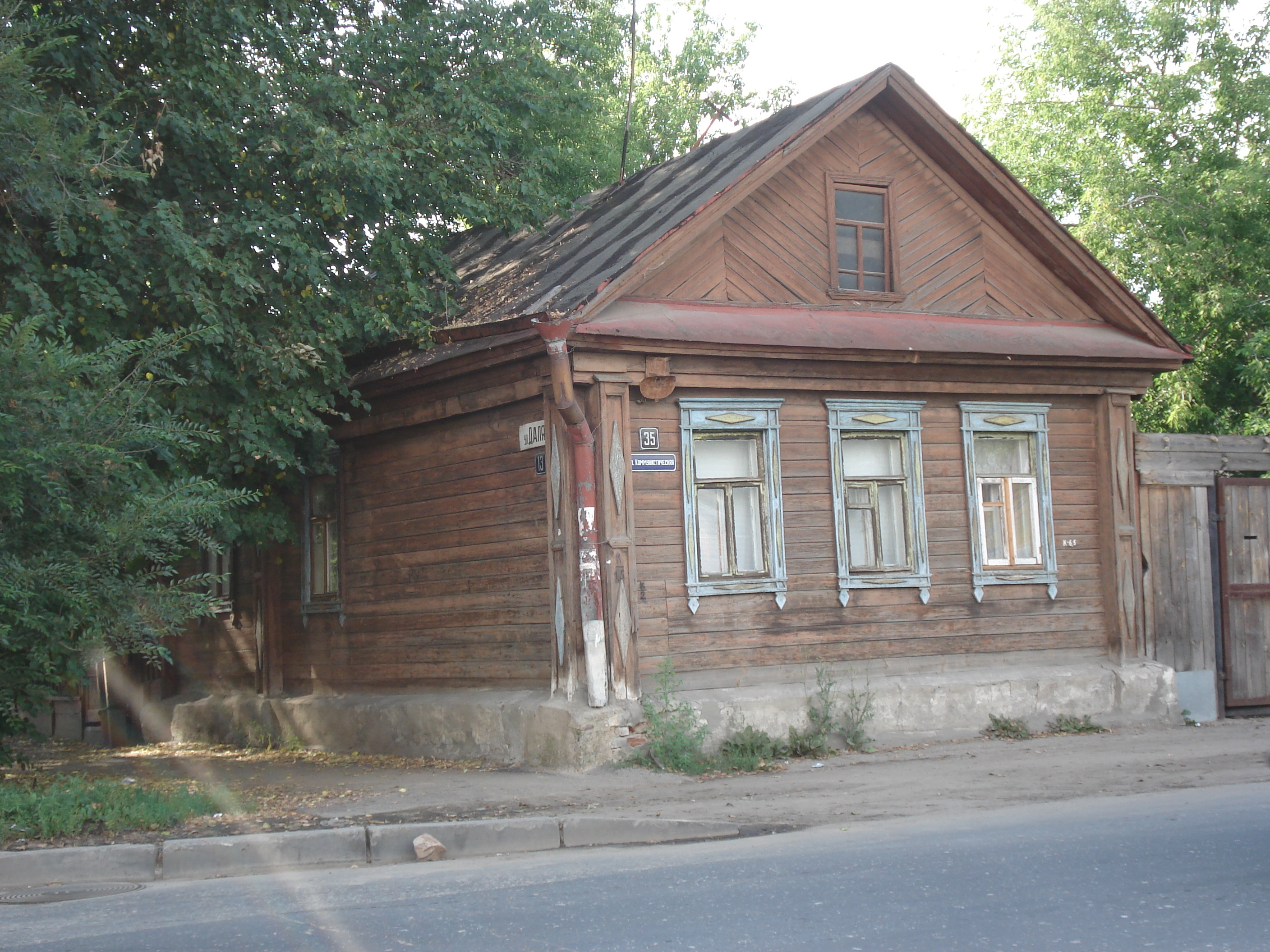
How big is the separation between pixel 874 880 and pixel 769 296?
695 centimetres

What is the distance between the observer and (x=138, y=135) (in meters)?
11.2

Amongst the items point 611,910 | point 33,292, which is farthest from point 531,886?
point 33,292

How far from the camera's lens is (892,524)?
12180 millimetres

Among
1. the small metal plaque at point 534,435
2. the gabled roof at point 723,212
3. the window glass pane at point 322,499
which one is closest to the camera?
the small metal plaque at point 534,435

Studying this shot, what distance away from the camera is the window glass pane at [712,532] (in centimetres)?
1124

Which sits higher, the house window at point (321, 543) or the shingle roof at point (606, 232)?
the shingle roof at point (606, 232)

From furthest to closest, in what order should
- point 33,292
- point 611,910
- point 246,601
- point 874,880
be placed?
point 246,601, point 33,292, point 874,880, point 611,910

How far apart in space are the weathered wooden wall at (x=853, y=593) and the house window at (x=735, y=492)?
121 millimetres

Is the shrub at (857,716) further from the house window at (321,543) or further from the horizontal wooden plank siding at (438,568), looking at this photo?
the house window at (321,543)

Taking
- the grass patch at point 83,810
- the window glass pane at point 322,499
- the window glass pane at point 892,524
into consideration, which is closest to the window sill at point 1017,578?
the window glass pane at point 892,524

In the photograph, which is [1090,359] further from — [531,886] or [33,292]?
[33,292]

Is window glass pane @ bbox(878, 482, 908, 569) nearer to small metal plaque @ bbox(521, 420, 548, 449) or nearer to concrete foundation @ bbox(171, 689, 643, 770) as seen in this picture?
concrete foundation @ bbox(171, 689, 643, 770)

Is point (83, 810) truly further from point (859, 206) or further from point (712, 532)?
point (859, 206)

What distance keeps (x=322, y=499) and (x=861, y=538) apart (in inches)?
242
